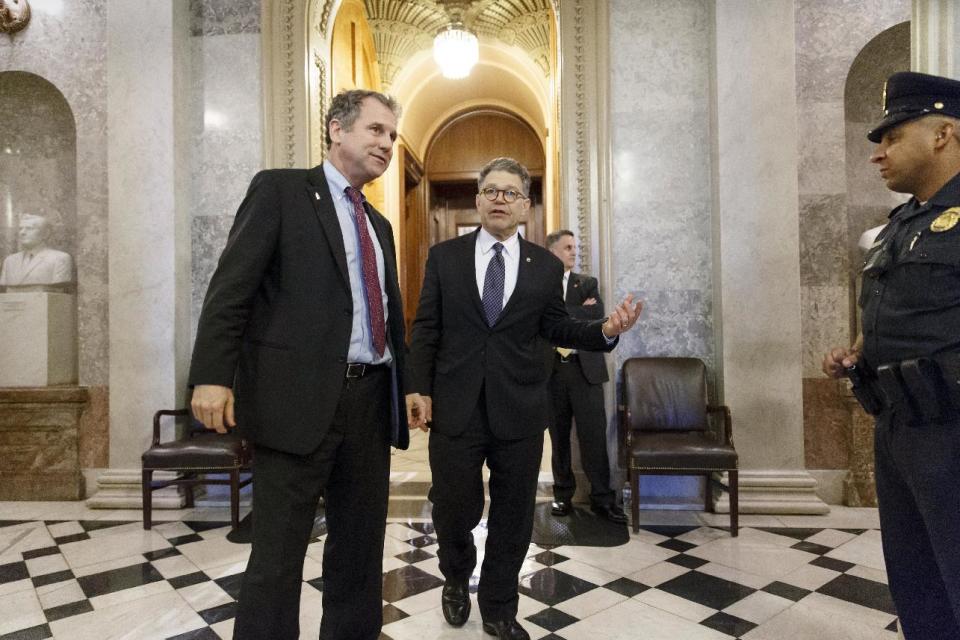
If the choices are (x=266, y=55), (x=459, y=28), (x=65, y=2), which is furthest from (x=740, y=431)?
(x=65, y=2)

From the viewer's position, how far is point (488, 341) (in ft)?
7.64

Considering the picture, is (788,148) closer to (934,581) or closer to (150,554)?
(934,581)

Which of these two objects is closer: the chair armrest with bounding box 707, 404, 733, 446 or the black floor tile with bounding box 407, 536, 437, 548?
the black floor tile with bounding box 407, 536, 437, 548

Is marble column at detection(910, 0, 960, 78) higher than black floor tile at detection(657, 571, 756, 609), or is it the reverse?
marble column at detection(910, 0, 960, 78)

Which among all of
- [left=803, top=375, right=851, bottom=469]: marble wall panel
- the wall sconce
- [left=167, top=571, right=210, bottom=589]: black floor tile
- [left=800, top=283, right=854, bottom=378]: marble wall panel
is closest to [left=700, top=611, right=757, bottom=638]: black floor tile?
[left=803, top=375, right=851, bottom=469]: marble wall panel

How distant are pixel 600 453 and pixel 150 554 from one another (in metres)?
2.79

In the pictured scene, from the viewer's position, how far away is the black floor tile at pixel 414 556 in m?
3.26

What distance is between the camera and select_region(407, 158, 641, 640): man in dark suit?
230 cm

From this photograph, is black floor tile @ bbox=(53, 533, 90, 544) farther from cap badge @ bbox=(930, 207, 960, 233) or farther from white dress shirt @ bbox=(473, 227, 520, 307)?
cap badge @ bbox=(930, 207, 960, 233)

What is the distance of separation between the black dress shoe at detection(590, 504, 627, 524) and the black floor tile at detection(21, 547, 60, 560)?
330 centimetres

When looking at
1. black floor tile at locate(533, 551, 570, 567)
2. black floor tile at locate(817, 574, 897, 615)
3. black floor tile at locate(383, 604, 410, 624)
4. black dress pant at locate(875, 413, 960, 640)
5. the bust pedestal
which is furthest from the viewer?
the bust pedestal

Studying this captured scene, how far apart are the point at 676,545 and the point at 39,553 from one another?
12.2 feet

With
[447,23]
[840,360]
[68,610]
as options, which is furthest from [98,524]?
[447,23]

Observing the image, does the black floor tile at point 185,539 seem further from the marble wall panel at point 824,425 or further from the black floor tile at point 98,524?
the marble wall panel at point 824,425
